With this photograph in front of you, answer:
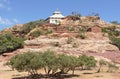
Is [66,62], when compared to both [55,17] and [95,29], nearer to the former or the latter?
[95,29]

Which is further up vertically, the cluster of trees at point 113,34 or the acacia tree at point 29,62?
the cluster of trees at point 113,34

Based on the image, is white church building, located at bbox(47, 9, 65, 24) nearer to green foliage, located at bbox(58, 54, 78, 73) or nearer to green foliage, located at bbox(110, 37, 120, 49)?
green foliage, located at bbox(110, 37, 120, 49)

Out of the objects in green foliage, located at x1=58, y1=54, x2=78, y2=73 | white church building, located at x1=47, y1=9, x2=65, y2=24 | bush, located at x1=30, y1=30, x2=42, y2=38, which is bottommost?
green foliage, located at x1=58, y1=54, x2=78, y2=73

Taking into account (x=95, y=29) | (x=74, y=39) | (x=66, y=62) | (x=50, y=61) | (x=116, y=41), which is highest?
(x=95, y=29)

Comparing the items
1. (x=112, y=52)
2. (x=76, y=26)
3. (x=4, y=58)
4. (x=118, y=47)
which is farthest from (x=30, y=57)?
(x=76, y=26)

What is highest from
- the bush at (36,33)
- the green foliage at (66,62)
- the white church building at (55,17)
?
the white church building at (55,17)

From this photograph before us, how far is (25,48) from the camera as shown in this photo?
274 ft

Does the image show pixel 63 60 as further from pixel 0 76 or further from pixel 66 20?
pixel 66 20

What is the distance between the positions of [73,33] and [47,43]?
927 centimetres

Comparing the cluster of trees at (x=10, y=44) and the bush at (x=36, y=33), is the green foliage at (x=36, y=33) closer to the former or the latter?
the bush at (x=36, y=33)

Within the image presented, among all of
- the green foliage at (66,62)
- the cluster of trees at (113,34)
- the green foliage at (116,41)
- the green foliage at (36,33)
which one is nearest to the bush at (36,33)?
the green foliage at (36,33)

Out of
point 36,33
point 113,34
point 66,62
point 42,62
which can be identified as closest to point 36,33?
point 36,33

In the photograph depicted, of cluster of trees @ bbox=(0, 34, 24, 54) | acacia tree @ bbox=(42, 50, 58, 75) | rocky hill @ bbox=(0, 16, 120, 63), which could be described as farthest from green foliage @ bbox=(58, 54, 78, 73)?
cluster of trees @ bbox=(0, 34, 24, 54)

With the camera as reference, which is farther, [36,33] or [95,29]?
[95,29]
